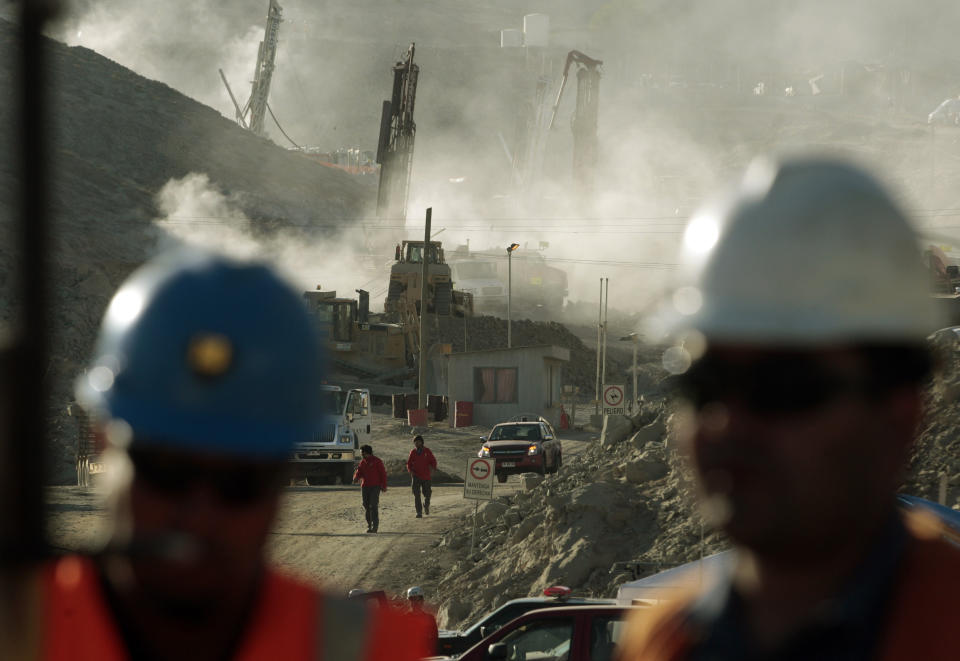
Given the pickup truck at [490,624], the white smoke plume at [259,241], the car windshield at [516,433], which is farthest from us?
the white smoke plume at [259,241]

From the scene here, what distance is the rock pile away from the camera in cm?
1789

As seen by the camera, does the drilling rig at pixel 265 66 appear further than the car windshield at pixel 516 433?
Yes

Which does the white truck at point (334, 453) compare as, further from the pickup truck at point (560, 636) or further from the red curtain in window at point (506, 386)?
the pickup truck at point (560, 636)

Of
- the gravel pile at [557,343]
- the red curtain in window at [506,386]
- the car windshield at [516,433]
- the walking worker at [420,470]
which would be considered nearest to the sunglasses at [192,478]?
the walking worker at [420,470]

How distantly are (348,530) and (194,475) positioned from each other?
23.9 meters

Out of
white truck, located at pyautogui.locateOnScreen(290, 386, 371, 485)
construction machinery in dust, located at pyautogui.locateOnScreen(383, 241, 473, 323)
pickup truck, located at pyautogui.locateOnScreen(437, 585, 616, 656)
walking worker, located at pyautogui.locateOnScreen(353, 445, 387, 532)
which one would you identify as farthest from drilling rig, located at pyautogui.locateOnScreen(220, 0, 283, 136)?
pickup truck, located at pyautogui.locateOnScreen(437, 585, 616, 656)

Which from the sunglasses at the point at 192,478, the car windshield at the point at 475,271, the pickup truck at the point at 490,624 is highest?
the car windshield at the point at 475,271

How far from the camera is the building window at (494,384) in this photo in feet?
173

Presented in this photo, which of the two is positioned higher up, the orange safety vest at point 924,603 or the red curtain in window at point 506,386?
the red curtain in window at point 506,386

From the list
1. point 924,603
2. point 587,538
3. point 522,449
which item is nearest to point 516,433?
point 522,449

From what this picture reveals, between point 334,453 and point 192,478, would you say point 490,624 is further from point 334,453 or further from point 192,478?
point 334,453

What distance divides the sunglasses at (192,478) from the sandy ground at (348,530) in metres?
14.9

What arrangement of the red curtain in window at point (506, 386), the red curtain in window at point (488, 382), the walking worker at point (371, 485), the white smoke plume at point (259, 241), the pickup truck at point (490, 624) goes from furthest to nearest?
the white smoke plume at point (259, 241)
the red curtain in window at point (488, 382)
the red curtain in window at point (506, 386)
the walking worker at point (371, 485)
the pickup truck at point (490, 624)

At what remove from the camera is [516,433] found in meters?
32.9
